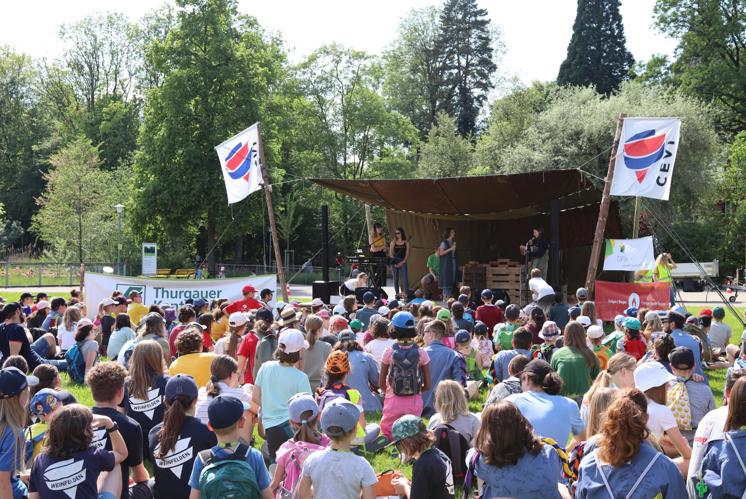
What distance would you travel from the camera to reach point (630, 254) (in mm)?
14188

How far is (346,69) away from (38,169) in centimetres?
2242

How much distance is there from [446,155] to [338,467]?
42573 mm

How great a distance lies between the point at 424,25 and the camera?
185ft

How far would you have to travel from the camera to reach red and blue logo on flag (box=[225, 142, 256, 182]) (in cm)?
1620

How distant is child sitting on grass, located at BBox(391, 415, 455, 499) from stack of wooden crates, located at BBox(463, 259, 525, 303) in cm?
1402

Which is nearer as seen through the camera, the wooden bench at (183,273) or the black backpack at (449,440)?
the black backpack at (449,440)

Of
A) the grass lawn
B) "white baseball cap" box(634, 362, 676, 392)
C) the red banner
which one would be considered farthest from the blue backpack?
the red banner

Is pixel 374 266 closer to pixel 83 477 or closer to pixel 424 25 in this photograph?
pixel 83 477

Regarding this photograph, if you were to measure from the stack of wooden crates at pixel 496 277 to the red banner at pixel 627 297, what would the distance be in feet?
11.0

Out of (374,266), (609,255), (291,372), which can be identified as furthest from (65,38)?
(291,372)

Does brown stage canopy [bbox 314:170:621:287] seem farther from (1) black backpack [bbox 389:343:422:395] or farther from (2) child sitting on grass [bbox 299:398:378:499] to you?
(2) child sitting on grass [bbox 299:398:378:499]

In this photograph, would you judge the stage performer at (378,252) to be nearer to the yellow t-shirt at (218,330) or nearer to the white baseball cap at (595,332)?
the yellow t-shirt at (218,330)

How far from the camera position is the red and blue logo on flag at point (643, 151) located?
13.1 meters

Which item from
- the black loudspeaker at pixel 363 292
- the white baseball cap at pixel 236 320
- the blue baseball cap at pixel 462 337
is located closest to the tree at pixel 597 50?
the black loudspeaker at pixel 363 292
